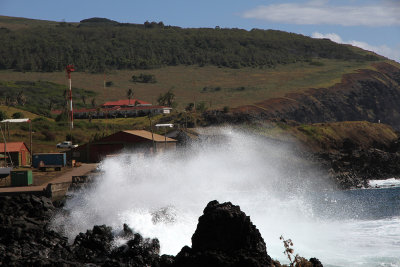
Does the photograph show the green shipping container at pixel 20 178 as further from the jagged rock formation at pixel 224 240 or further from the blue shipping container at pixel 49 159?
the jagged rock formation at pixel 224 240

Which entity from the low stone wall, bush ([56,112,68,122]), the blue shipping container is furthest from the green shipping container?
bush ([56,112,68,122])

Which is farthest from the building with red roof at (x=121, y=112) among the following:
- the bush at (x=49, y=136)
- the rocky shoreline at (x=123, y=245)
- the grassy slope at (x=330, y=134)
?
the rocky shoreline at (x=123, y=245)

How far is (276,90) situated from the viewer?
616 feet

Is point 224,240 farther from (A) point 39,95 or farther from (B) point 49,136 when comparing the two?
(A) point 39,95

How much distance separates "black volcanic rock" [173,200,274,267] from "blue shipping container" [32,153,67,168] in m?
50.5

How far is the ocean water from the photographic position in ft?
117

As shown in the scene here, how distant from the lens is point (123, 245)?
32031 mm

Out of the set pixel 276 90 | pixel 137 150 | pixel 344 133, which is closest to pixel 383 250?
pixel 137 150

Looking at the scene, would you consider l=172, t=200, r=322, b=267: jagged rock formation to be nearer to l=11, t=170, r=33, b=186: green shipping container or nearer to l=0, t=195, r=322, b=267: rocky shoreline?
l=0, t=195, r=322, b=267: rocky shoreline

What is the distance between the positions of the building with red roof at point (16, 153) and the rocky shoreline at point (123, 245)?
104 ft

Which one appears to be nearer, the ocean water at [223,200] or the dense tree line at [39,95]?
the ocean water at [223,200]

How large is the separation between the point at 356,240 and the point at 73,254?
1726 cm

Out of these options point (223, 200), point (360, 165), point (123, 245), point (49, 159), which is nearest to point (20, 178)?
point (49, 159)

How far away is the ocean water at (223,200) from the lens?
3572cm
